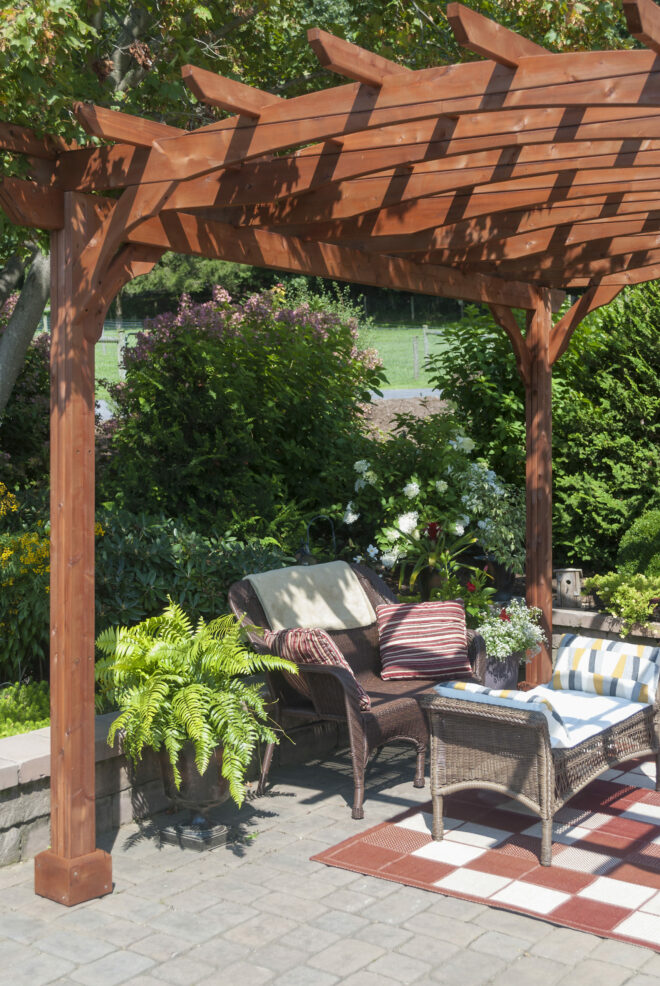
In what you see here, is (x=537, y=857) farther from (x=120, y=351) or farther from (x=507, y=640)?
(x=120, y=351)

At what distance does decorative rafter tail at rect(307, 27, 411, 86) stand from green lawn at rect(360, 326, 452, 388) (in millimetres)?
15988

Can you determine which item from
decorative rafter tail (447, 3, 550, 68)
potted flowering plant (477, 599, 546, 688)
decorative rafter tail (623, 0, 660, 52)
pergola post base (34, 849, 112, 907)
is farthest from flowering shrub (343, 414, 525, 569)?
decorative rafter tail (623, 0, 660, 52)

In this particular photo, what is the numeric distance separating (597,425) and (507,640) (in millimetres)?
2981

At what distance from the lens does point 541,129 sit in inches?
137

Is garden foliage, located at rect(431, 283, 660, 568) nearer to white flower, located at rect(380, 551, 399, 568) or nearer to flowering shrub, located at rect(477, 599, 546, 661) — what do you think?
white flower, located at rect(380, 551, 399, 568)

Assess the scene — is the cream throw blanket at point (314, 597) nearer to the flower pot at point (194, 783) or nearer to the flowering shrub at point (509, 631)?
the flowering shrub at point (509, 631)

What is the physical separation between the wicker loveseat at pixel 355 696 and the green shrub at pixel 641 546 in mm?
2409

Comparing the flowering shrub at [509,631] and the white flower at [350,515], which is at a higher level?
the white flower at [350,515]

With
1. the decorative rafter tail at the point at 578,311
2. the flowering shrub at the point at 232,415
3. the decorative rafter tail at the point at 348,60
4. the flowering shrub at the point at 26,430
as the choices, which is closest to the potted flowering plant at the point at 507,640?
the decorative rafter tail at the point at 578,311

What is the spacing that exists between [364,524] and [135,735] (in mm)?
3894


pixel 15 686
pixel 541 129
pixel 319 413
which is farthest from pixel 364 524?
pixel 541 129

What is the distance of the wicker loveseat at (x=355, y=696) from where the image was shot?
4.68 m

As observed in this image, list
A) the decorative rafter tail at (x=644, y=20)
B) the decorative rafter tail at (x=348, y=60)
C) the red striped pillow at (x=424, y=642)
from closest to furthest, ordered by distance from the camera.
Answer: the decorative rafter tail at (x=644, y=20) → the decorative rafter tail at (x=348, y=60) → the red striped pillow at (x=424, y=642)

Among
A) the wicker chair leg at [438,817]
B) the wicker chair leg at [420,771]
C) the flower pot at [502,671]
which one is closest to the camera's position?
the wicker chair leg at [438,817]
